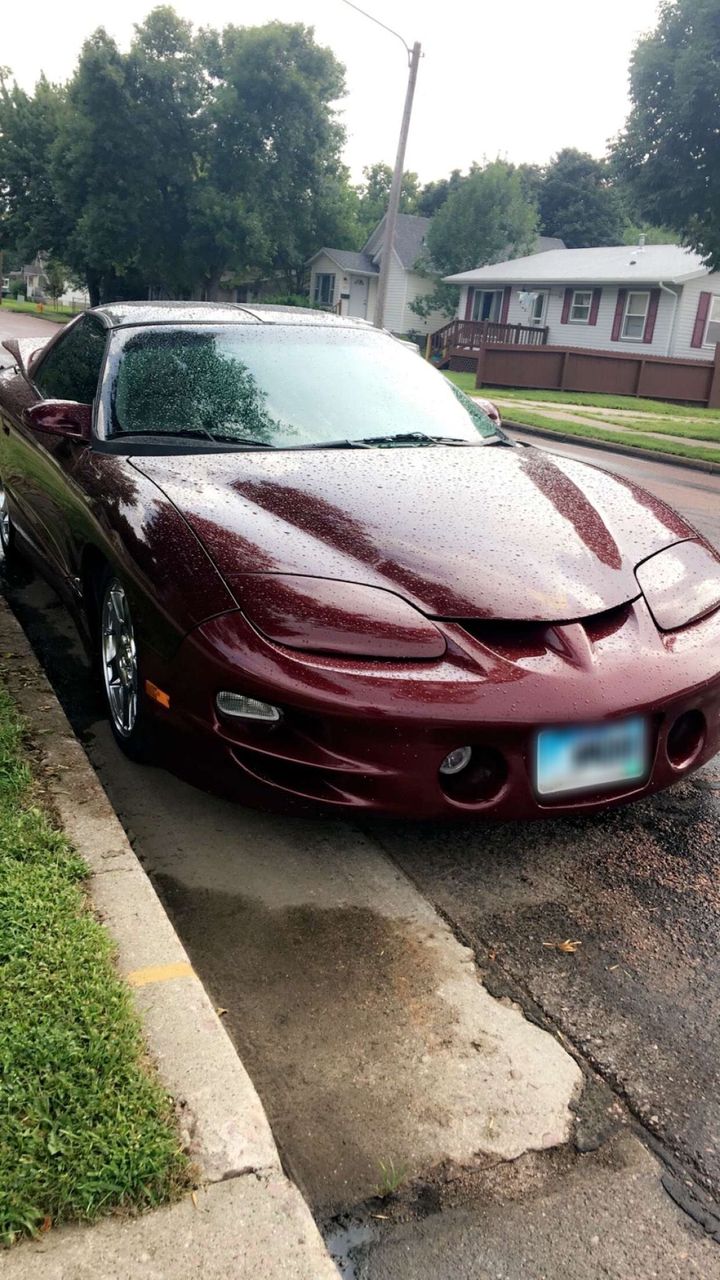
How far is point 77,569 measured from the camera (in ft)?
12.3

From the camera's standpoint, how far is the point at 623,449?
14.5 meters

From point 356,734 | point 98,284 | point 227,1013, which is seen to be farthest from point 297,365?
point 98,284

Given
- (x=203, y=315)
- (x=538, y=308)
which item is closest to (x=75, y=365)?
(x=203, y=315)

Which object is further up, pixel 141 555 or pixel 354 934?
pixel 141 555

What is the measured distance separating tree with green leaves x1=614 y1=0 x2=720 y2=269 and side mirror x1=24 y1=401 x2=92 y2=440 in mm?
14285

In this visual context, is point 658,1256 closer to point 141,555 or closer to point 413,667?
point 413,667

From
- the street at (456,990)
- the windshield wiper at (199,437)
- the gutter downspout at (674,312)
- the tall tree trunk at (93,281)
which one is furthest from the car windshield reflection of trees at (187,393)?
the tall tree trunk at (93,281)

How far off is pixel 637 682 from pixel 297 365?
2.01 meters

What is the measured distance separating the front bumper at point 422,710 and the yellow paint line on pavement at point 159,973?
1.85 feet

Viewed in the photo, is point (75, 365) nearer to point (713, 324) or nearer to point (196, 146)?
point (713, 324)

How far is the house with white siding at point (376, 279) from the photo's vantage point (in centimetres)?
4578

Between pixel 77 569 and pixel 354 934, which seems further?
pixel 77 569

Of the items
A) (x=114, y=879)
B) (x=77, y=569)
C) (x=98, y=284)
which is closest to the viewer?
(x=114, y=879)

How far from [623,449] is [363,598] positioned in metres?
12.6
